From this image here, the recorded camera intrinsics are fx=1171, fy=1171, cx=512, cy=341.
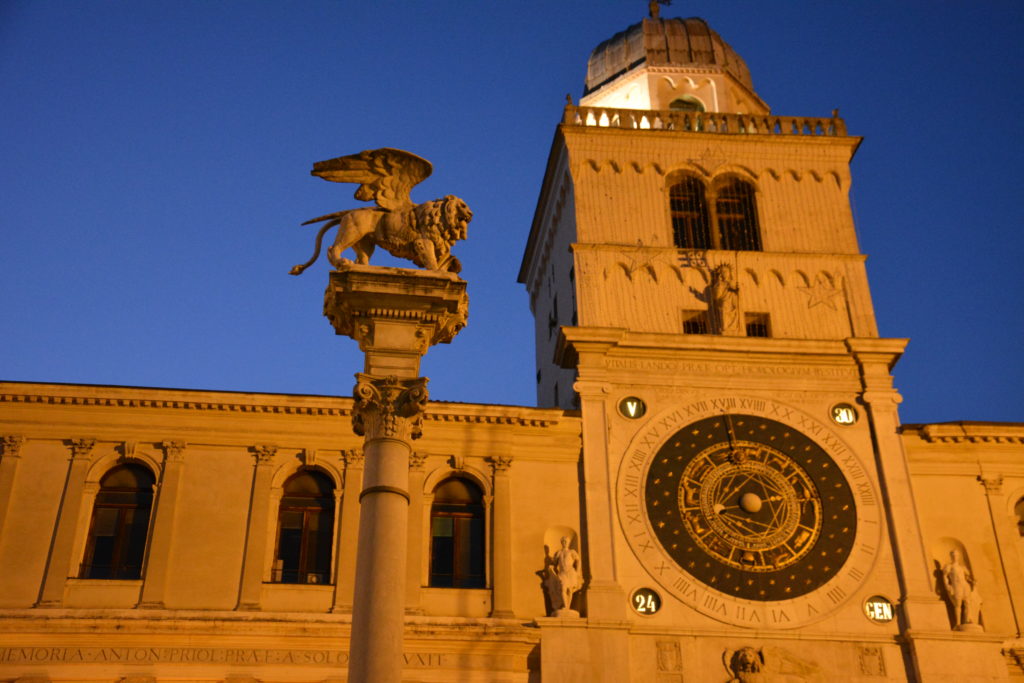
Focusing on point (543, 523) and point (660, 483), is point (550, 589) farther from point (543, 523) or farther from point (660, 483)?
point (660, 483)

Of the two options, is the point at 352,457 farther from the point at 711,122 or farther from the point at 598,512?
the point at 711,122

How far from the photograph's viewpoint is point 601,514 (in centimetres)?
2473

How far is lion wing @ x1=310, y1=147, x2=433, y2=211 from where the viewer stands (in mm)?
16562

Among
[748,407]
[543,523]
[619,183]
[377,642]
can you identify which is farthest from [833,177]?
[377,642]

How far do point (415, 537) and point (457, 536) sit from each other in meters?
1.01

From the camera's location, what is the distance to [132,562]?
2395 cm

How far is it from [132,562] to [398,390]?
37.6ft

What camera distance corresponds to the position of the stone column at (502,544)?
78.8 feet

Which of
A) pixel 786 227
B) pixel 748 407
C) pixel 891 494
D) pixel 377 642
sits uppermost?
pixel 786 227

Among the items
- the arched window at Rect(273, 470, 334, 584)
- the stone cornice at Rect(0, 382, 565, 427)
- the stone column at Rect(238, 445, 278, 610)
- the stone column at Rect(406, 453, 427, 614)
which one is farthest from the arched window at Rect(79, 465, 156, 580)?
the stone column at Rect(406, 453, 427, 614)

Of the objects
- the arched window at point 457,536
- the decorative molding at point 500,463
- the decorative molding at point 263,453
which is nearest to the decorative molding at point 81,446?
the decorative molding at point 263,453

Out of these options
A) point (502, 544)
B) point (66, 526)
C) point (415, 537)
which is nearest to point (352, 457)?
point (415, 537)

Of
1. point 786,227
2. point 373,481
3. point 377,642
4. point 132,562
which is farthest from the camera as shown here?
point 786,227

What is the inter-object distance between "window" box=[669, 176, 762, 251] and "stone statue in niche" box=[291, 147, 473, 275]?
44.7 ft
